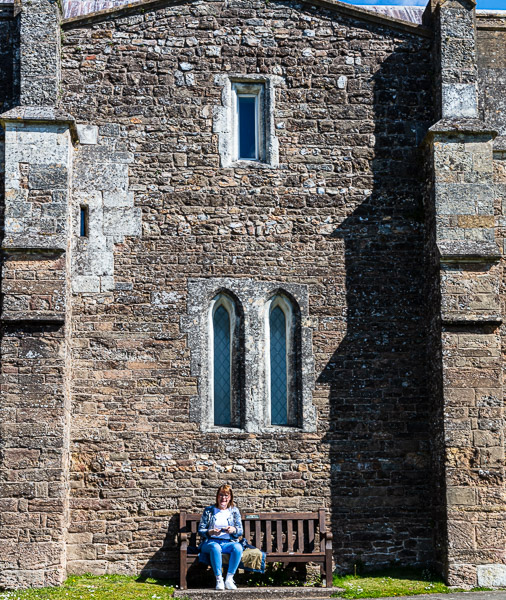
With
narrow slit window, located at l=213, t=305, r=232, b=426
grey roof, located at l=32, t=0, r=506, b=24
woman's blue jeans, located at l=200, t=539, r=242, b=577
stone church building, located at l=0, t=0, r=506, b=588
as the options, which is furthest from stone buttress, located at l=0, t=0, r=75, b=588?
grey roof, located at l=32, t=0, r=506, b=24

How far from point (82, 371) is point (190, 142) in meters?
3.39

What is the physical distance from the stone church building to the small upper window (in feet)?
0.09

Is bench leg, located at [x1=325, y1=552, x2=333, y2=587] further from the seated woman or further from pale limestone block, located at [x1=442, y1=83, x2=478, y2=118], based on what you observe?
pale limestone block, located at [x1=442, y1=83, x2=478, y2=118]

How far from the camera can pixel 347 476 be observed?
12062 millimetres

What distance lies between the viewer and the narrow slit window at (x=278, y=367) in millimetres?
12398

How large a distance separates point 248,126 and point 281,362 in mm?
3306

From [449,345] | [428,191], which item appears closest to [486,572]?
[449,345]

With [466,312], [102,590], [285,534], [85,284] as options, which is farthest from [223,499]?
[466,312]

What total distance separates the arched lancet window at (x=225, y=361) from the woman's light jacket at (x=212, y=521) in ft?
4.42

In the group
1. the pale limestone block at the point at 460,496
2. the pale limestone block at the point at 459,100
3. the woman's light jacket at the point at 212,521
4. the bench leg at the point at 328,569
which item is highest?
the pale limestone block at the point at 459,100

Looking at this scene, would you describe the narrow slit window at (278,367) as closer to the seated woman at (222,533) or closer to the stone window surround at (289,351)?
the stone window surround at (289,351)

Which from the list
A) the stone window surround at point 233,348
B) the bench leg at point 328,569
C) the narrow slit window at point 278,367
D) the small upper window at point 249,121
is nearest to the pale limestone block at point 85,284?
the stone window surround at point 233,348

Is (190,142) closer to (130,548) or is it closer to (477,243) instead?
(477,243)

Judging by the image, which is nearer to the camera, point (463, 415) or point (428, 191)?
point (463, 415)
